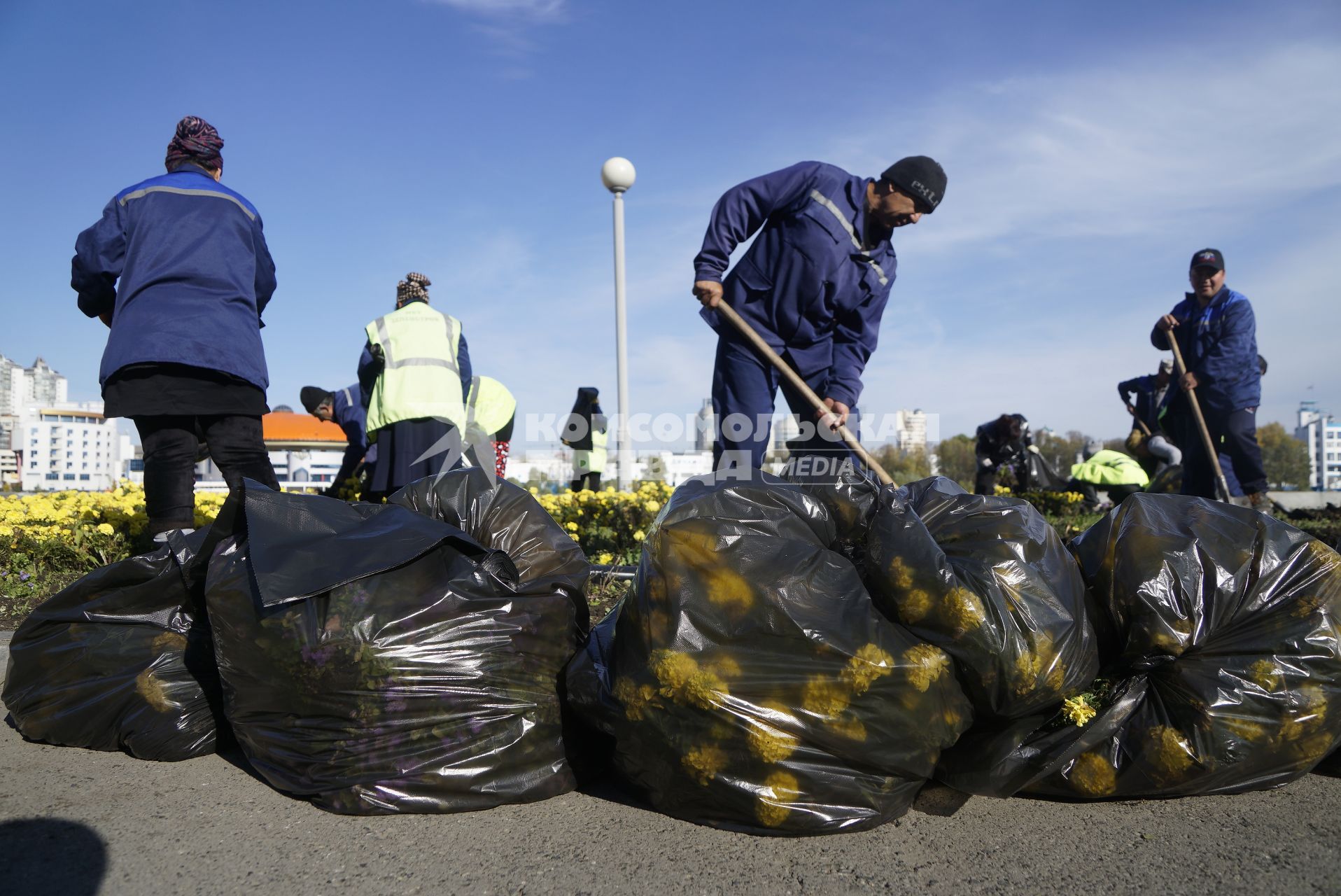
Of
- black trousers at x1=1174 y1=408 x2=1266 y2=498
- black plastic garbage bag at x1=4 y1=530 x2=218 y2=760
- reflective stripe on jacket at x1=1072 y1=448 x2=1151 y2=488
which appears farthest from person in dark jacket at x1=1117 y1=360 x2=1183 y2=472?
black plastic garbage bag at x1=4 y1=530 x2=218 y2=760

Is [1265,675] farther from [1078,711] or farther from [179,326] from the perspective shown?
[179,326]

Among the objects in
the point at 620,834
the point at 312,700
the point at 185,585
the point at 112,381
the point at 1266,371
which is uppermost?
the point at 1266,371

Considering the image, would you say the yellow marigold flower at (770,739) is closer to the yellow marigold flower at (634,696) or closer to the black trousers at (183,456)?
the yellow marigold flower at (634,696)

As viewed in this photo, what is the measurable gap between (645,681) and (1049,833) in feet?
2.58

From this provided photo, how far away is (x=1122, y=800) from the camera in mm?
1723

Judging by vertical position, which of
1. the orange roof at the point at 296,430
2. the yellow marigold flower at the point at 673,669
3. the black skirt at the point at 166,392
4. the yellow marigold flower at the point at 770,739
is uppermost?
the orange roof at the point at 296,430

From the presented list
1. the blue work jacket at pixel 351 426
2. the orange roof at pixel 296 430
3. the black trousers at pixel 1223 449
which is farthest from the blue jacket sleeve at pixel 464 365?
the orange roof at pixel 296 430

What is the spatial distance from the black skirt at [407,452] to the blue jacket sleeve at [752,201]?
5.70ft

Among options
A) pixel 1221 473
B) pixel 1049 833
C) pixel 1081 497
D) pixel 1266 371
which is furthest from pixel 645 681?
pixel 1266 371

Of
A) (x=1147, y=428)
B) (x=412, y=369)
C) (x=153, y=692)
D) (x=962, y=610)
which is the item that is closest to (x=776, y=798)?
(x=962, y=610)

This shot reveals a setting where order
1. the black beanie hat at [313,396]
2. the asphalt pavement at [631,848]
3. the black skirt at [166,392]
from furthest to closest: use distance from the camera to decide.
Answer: the black beanie hat at [313,396] → the black skirt at [166,392] → the asphalt pavement at [631,848]

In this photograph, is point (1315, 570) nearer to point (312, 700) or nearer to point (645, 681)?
point (645, 681)

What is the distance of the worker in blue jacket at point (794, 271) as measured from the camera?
3600 mm

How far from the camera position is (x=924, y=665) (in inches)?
62.1
